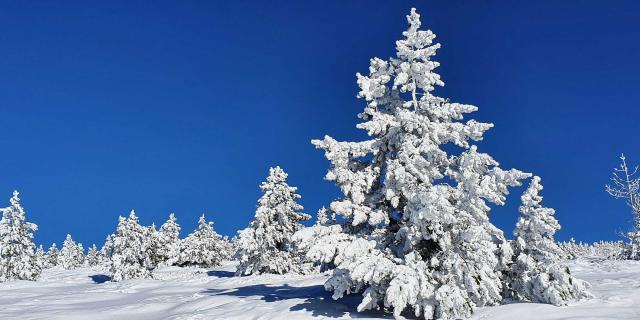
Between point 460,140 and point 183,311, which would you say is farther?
point 183,311

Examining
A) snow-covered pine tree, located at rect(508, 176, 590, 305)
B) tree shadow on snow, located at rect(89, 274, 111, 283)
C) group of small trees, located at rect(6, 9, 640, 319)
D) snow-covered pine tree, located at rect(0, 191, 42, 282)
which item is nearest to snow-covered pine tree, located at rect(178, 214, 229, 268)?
tree shadow on snow, located at rect(89, 274, 111, 283)

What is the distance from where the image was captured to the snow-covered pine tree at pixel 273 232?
138 feet

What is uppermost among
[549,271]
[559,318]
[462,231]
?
[462,231]

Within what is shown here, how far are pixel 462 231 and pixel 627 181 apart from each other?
2820 centimetres

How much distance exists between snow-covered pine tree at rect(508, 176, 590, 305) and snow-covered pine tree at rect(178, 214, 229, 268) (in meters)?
55.9

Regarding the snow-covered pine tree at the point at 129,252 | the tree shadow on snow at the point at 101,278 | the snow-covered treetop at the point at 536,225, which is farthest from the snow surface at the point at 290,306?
the tree shadow on snow at the point at 101,278

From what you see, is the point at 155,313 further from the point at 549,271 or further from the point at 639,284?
the point at 639,284

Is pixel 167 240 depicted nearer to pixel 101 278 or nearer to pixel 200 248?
pixel 200 248

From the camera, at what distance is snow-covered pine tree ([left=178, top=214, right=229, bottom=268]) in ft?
219

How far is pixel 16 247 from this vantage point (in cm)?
4956

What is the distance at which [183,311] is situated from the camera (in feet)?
67.3

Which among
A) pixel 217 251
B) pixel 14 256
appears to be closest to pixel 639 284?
pixel 14 256

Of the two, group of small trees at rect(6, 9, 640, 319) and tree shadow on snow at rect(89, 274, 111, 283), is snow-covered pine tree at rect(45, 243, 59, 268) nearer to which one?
tree shadow on snow at rect(89, 274, 111, 283)

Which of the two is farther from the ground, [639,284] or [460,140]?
[460,140]
